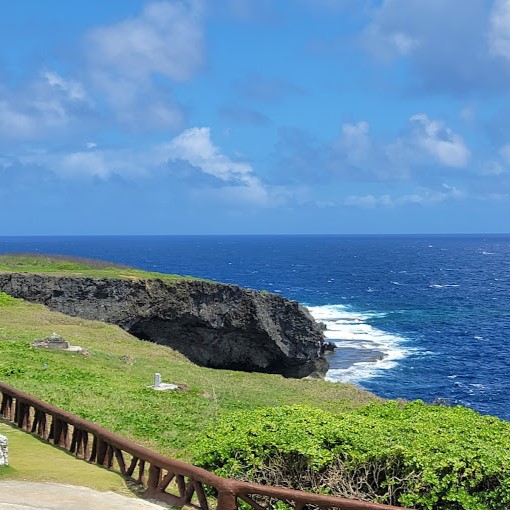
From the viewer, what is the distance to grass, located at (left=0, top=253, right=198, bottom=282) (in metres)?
58.7

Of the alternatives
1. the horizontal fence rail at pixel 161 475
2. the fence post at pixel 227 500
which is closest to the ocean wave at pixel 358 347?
the horizontal fence rail at pixel 161 475

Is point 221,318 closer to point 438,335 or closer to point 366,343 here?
point 366,343

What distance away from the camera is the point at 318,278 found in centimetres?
15288

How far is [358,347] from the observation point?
70.9 meters

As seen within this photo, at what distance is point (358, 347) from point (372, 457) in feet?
196

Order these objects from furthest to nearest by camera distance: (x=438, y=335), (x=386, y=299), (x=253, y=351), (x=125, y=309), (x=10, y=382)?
(x=386, y=299), (x=438, y=335), (x=253, y=351), (x=125, y=309), (x=10, y=382)

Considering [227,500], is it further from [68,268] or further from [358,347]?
[358,347]

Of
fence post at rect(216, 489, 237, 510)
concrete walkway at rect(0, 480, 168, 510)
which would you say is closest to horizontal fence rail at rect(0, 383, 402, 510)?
fence post at rect(216, 489, 237, 510)

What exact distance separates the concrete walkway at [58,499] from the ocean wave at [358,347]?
45.9m

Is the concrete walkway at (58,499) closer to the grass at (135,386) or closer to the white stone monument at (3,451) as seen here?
the white stone monument at (3,451)

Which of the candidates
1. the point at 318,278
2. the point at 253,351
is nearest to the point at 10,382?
the point at 253,351

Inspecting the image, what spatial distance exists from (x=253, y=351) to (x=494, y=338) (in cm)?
3179

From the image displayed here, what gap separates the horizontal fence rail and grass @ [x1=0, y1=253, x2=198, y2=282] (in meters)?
40.9

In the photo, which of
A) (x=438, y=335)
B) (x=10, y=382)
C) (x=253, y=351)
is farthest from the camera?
(x=438, y=335)
